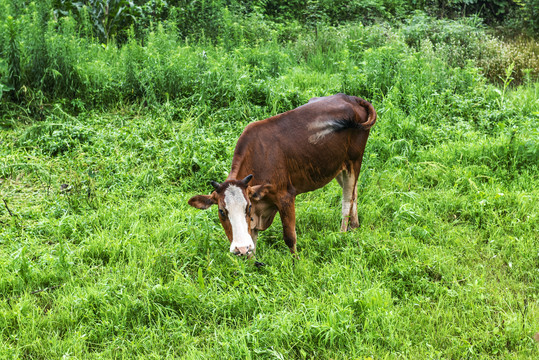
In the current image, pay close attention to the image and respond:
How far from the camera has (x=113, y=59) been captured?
8281 mm

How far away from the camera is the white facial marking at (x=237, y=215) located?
3.84 m

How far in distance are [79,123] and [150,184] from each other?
177 cm

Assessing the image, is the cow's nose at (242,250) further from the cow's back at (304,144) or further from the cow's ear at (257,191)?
the cow's back at (304,144)

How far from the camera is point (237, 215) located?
387cm

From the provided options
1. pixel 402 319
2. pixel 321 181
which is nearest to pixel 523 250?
pixel 402 319

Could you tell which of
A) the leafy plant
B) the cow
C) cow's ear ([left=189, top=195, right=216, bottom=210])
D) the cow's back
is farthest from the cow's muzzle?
the leafy plant

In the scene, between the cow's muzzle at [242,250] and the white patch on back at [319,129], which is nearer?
the cow's muzzle at [242,250]

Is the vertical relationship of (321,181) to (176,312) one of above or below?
above

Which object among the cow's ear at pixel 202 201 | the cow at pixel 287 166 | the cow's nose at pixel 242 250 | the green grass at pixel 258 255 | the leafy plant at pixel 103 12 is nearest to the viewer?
the green grass at pixel 258 255

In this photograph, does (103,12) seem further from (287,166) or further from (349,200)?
(349,200)

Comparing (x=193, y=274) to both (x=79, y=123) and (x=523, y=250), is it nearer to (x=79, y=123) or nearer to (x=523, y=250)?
(x=523, y=250)

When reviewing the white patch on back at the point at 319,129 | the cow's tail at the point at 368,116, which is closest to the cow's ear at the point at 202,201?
the white patch on back at the point at 319,129

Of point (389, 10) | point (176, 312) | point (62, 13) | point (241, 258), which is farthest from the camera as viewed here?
point (389, 10)

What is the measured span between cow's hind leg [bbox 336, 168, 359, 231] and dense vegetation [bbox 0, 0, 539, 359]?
143 mm
